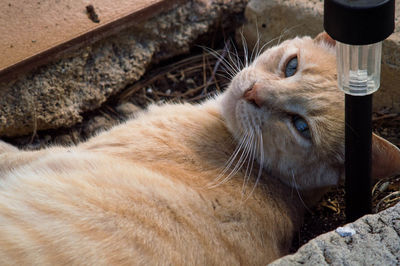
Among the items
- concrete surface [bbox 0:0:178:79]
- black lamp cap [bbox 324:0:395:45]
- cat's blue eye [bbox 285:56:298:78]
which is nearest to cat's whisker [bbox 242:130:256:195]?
cat's blue eye [bbox 285:56:298:78]

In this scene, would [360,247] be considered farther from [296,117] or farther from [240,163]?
[240,163]

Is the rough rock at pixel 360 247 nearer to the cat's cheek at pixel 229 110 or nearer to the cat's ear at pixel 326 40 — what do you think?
the cat's cheek at pixel 229 110

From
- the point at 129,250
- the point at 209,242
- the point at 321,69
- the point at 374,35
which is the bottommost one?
the point at 209,242

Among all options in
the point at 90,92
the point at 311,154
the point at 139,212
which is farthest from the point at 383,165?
the point at 90,92

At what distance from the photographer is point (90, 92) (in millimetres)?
3912

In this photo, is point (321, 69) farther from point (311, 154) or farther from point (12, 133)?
point (12, 133)

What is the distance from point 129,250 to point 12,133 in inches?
66.0

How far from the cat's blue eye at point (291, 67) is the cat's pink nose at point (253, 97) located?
0.73 ft

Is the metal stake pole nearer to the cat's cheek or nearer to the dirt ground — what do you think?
the dirt ground

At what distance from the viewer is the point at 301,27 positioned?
423 cm

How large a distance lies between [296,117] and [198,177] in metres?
0.62

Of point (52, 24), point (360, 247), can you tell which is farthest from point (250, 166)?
point (52, 24)

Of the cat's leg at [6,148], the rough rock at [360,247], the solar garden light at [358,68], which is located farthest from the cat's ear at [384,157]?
the cat's leg at [6,148]

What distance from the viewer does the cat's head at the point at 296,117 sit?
9.67 feet
